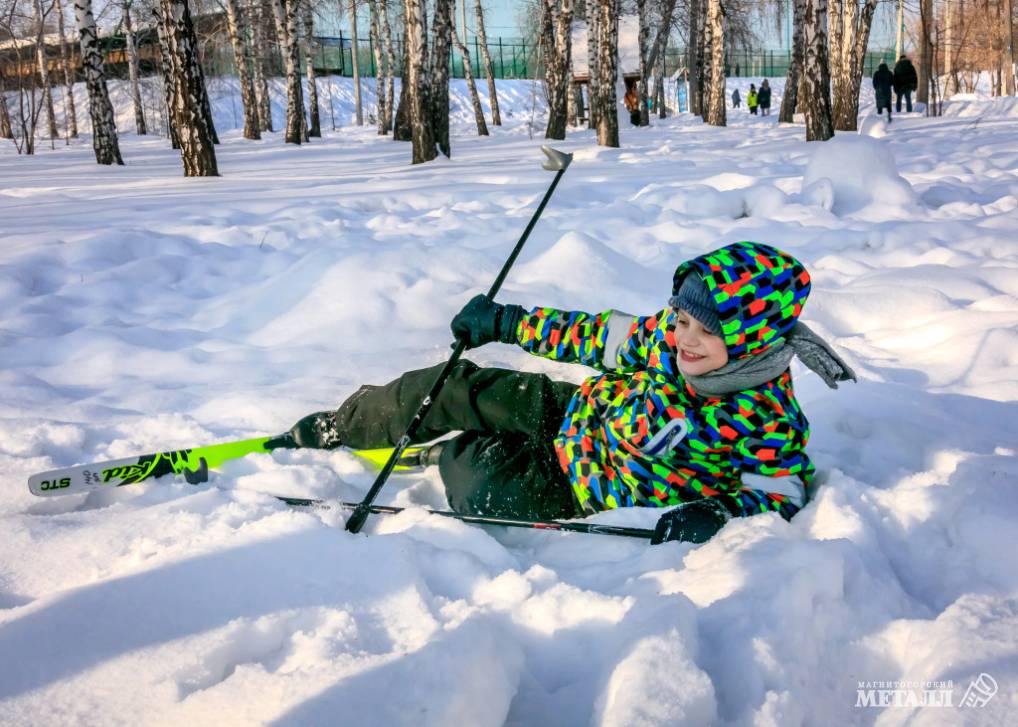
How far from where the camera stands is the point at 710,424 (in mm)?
1940

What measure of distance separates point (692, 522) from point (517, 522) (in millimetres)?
438

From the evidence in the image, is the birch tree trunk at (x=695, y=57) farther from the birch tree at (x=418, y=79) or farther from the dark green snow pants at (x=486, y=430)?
the dark green snow pants at (x=486, y=430)

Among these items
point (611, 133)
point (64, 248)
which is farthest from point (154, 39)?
point (64, 248)

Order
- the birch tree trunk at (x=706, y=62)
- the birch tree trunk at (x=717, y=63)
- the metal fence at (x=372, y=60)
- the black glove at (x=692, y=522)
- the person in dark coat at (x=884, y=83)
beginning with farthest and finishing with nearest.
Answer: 1. the metal fence at (x=372, y=60)
2. the birch tree trunk at (x=706, y=62)
3. the person in dark coat at (x=884, y=83)
4. the birch tree trunk at (x=717, y=63)
5. the black glove at (x=692, y=522)

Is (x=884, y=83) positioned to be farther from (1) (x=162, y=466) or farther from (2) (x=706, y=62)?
(1) (x=162, y=466)

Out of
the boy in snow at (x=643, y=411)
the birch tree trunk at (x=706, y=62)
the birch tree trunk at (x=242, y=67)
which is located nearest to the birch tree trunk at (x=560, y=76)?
the birch tree trunk at (x=706, y=62)

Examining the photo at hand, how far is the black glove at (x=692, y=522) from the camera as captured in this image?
186 cm

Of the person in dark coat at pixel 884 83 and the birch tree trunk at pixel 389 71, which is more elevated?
the birch tree trunk at pixel 389 71

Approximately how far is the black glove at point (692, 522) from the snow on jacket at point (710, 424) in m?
0.06

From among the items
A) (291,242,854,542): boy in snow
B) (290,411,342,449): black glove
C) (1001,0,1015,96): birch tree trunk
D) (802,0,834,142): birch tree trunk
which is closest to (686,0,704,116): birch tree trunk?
(1001,0,1015,96): birch tree trunk

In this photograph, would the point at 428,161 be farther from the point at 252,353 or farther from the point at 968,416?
the point at 968,416

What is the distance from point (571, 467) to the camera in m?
2.24

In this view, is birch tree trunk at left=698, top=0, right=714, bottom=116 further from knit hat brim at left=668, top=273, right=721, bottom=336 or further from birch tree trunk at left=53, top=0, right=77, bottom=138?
knit hat brim at left=668, top=273, right=721, bottom=336

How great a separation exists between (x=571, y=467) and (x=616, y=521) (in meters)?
0.23
